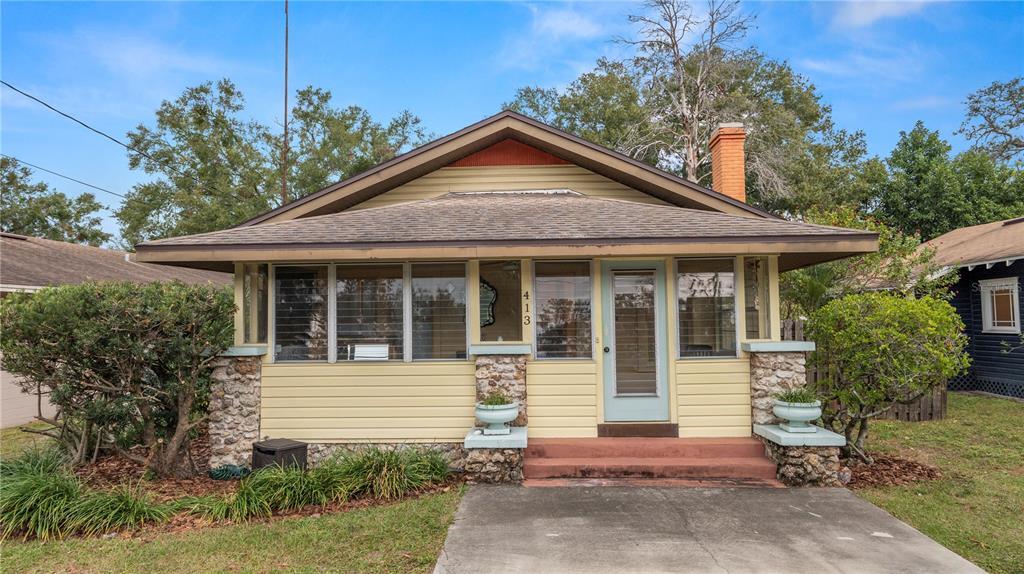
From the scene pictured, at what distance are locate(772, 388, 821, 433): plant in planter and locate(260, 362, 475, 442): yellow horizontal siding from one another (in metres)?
3.39

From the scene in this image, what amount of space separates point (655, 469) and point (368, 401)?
3.33 metres

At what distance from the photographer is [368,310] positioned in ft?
20.9

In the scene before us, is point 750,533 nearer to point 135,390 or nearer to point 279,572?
point 279,572

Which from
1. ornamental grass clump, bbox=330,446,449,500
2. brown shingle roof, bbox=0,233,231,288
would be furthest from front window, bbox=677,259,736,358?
brown shingle roof, bbox=0,233,231,288

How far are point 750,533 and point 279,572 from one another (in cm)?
362

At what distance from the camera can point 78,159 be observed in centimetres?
2139

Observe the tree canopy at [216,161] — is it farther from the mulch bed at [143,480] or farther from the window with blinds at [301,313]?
the window with blinds at [301,313]

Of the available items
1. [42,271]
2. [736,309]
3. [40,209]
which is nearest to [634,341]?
[736,309]

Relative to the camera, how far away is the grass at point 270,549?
12.7 feet

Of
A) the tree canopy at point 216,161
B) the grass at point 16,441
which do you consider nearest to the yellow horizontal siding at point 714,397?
the grass at point 16,441

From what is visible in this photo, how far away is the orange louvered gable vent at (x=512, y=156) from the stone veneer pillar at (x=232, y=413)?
4.30 m

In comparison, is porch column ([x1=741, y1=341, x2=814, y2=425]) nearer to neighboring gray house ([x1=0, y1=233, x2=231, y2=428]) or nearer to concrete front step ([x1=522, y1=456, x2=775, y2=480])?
concrete front step ([x1=522, y1=456, x2=775, y2=480])

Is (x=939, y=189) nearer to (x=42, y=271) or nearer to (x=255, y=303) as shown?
(x=255, y=303)

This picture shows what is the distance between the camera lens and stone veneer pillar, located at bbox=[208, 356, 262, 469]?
20.1 ft
